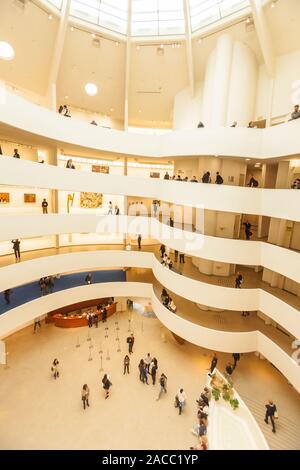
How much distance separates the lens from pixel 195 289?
14273mm

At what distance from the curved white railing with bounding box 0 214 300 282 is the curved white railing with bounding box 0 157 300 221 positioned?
173 cm

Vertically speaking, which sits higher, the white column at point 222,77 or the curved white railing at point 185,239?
the white column at point 222,77

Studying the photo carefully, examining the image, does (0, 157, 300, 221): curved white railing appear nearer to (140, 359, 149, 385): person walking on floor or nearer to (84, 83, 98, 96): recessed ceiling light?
(84, 83, 98, 96): recessed ceiling light

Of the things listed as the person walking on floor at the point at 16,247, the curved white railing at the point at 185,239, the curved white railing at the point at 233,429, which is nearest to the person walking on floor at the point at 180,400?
the curved white railing at the point at 233,429

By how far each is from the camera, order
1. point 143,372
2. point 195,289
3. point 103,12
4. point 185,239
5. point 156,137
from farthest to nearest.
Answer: point 156,137 → point 103,12 → point 185,239 → point 195,289 → point 143,372

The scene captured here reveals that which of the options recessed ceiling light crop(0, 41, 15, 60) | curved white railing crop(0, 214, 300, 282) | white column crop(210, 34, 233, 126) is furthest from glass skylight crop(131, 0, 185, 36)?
curved white railing crop(0, 214, 300, 282)

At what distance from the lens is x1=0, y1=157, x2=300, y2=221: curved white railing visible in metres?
12.0

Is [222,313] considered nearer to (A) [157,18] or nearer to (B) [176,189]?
(B) [176,189]

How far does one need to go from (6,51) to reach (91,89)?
6.10 metres

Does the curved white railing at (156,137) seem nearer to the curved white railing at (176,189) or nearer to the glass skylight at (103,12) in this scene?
the curved white railing at (176,189)

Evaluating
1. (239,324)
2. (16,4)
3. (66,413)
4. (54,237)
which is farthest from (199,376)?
(16,4)

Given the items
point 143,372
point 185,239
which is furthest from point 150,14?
point 143,372

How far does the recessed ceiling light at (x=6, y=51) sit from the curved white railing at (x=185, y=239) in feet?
34.4

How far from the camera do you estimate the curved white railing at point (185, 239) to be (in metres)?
12.2
